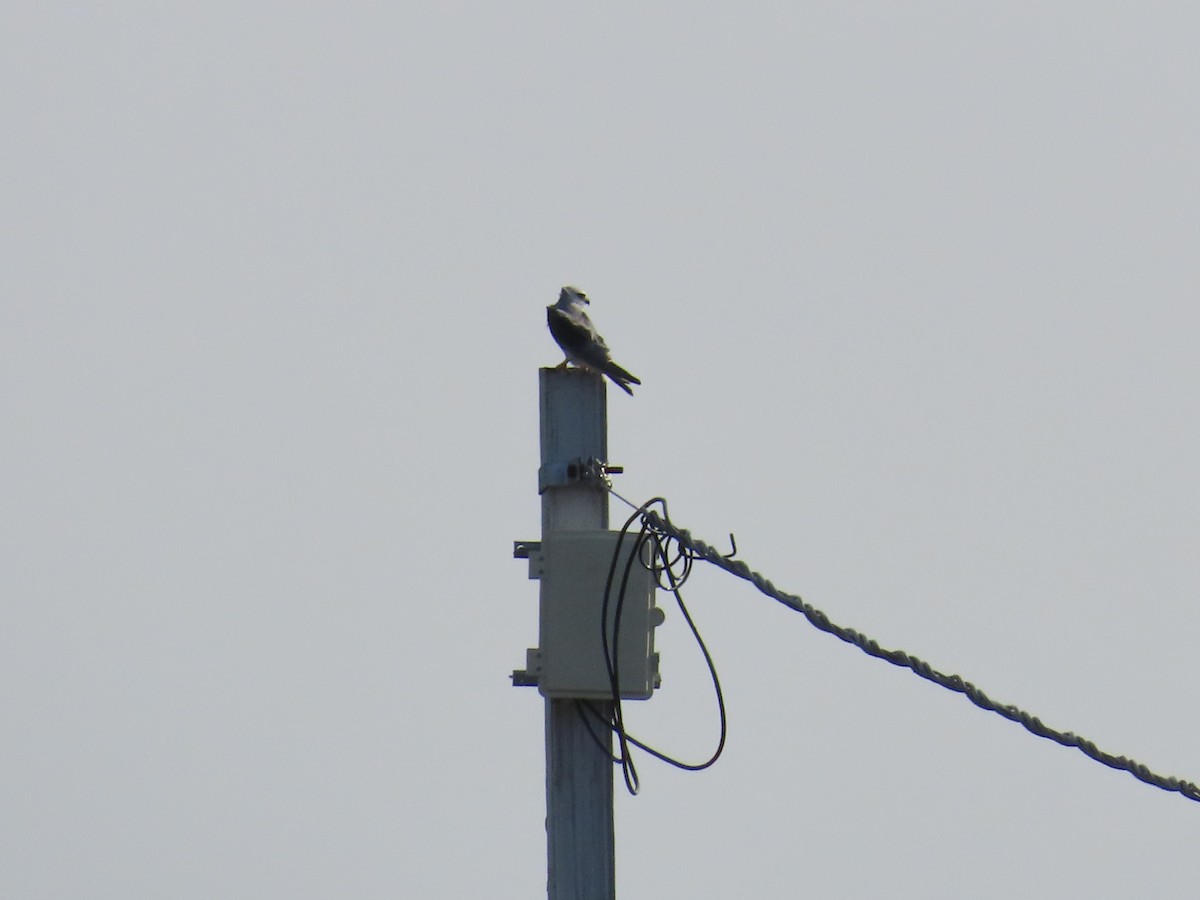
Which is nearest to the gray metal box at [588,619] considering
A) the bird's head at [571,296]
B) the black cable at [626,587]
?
the black cable at [626,587]

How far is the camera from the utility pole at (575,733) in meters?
5.29

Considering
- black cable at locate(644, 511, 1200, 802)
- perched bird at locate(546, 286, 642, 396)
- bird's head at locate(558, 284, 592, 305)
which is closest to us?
black cable at locate(644, 511, 1200, 802)

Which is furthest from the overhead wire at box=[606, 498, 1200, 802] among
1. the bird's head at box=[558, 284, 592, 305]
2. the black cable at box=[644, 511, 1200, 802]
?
the bird's head at box=[558, 284, 592, 305]

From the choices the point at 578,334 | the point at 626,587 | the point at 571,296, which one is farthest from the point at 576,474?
the point at 571,296

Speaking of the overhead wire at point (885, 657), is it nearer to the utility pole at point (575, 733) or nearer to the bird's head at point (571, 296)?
the utility pole at point (575, 733)

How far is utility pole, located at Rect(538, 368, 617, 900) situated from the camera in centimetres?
529

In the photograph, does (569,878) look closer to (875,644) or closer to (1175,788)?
(875,644)

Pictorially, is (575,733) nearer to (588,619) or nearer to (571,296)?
(588,619)

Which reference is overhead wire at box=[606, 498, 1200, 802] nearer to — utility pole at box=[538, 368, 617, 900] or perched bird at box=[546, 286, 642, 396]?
utility pole at box=[538, 368, 617, 900]

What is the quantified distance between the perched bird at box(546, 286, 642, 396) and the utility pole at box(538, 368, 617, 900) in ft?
3.93

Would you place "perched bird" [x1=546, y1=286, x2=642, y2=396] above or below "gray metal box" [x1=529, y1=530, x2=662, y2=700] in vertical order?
above

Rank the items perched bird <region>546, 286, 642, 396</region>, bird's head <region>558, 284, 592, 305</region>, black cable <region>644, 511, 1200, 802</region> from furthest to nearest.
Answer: bird's head <region>558, 284, 592, 305</region> < perched bird <region>546, 286, 642, 396</region> < black cable <region>644, 511, 1200, 802</region>

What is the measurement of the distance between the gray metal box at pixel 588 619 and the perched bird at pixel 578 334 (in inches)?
56.8

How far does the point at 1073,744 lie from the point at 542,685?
1408 millimetres
